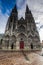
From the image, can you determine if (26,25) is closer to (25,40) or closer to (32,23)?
(32,23)

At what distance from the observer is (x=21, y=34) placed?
69.9 feet

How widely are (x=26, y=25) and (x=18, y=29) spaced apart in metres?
1.80

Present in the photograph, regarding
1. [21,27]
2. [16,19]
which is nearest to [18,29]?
[21,27]

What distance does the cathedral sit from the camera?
66.9 ft

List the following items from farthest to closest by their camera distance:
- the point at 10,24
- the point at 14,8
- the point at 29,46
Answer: the point at 14,8 → the point at 10,24 → the point at 29,46

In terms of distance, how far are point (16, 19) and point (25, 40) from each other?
15.5 feet

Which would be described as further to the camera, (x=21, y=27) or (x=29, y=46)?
(x=21, y=27)

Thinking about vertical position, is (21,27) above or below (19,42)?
above

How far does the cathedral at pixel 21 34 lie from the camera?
2039 centimetres

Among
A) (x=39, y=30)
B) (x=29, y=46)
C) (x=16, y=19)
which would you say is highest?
(x=16, y=19)

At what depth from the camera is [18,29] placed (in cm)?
2141

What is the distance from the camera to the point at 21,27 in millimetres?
21703

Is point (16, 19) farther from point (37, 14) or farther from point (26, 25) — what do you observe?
point (37, 14)

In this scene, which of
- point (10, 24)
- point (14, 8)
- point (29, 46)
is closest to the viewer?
point (29, 46)
